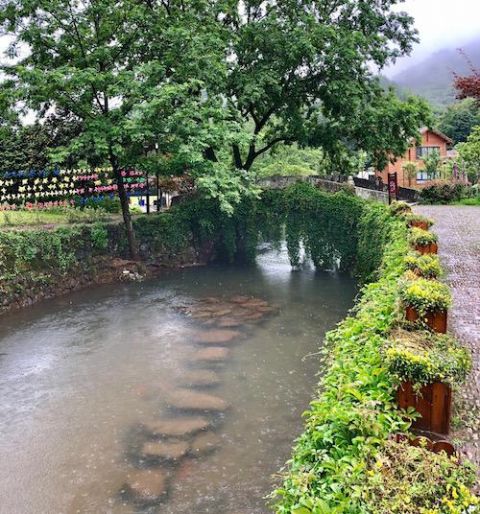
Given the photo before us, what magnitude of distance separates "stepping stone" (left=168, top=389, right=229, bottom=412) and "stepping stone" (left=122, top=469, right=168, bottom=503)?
2062 millimetres

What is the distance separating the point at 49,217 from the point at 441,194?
1793 centimetres

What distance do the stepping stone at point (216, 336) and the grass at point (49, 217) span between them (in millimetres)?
8470

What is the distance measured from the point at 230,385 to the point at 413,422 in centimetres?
651

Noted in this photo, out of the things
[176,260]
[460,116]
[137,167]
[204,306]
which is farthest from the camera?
[460,116]

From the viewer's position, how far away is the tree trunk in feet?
63.3

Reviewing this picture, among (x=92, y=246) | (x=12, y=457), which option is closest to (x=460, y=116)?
(x=92, y=246)

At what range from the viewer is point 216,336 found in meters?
13.4

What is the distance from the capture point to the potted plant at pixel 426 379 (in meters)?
4.19

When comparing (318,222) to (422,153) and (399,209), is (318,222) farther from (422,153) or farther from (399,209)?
(422,153)

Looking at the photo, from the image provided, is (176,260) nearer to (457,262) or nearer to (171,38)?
(171,38)

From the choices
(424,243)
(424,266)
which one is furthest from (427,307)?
(424,243)

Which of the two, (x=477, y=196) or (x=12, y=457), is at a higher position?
(x=477, y=196)

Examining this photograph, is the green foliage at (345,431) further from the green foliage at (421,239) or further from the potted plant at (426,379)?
the green foliage at (421,239)

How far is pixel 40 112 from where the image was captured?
1844cm
